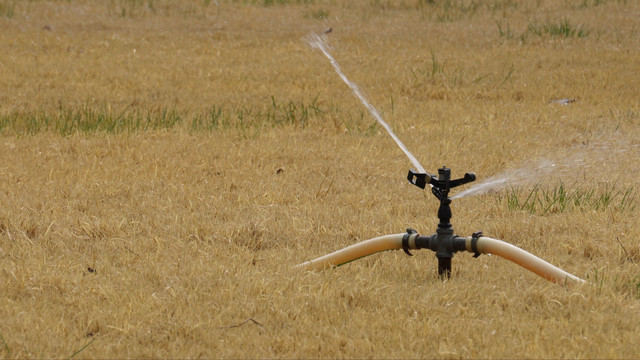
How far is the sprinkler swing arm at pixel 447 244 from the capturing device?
10.6 feet

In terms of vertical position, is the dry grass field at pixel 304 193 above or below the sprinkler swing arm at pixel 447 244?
below

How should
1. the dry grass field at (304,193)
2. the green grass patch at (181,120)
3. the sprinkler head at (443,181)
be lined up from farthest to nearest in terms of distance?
the green grass patch at (181,120) < the sprinkler head at (443,181) < the dry grass field at (304,193)

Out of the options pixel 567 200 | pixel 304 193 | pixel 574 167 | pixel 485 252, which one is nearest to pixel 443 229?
pixel 485 252

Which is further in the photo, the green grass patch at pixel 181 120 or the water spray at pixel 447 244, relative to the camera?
the green grass patch at pixel 181 120

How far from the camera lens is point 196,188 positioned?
5117mm

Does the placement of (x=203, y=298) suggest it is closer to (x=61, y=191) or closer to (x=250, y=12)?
(x=61, y=191)

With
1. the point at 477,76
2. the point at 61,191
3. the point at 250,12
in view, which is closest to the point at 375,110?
the point at 477,76

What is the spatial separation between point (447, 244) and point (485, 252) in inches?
6.0

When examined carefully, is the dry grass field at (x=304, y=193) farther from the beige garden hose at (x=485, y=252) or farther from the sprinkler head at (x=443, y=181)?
the sprinkler head at (x=443, y=181)

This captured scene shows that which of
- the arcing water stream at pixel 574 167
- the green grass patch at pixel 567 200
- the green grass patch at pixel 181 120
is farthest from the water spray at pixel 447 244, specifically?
the green grass patch at pixel 181 120

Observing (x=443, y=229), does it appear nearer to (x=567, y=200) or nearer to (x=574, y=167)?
(x=567, y=200)

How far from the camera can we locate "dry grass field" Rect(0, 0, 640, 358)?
302 centimetres

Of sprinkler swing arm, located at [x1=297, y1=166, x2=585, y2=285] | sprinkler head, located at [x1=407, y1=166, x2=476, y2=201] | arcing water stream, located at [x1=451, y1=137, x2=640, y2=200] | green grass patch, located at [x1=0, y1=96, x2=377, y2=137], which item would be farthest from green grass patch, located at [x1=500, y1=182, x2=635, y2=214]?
green grass patch, located at [x1=0, y1=96, x2=377, y2=137]

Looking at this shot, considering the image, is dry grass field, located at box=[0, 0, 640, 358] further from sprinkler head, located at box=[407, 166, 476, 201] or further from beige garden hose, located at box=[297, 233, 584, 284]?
sprinkler head, located at box=[407, 166, 476, 201]
